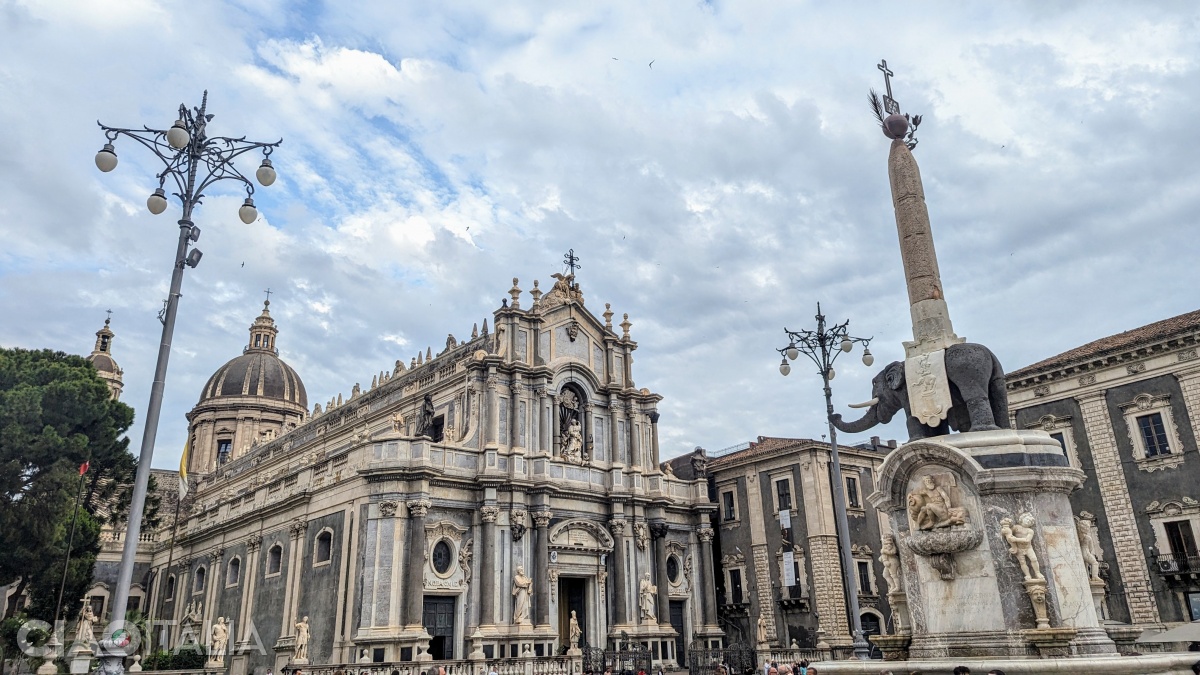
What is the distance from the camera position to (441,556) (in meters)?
30.9

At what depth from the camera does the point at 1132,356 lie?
28750mm

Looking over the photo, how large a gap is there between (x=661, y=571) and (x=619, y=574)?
247cm

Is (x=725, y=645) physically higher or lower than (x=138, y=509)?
lower

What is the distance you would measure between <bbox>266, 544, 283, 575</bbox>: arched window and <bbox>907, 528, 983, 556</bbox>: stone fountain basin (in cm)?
2981

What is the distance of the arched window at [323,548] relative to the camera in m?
31.6

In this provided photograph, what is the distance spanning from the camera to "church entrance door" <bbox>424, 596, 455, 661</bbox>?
29.9 m

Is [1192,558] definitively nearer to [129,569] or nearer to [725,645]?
[725,645]

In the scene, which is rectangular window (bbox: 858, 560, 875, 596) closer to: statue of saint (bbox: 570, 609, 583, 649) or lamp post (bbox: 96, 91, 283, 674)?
statue of saint (bbox: 570, 609, 583, 649)

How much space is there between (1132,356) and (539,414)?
21897 millimetres

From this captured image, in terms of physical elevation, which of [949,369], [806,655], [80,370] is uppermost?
[80,370]

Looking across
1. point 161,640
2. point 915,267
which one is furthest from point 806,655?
point 161,640

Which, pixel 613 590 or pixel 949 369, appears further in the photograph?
pixel 613 590

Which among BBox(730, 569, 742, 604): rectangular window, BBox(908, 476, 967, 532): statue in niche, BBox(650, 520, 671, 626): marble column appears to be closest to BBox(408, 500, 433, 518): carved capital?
BBox(650, 520, 671, 626): marble column

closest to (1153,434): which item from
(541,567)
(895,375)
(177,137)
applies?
(895,375)
